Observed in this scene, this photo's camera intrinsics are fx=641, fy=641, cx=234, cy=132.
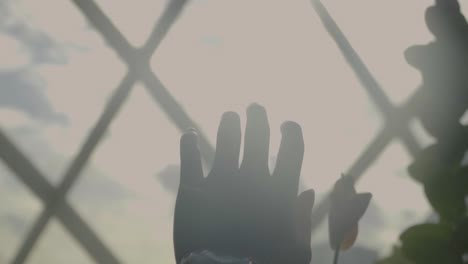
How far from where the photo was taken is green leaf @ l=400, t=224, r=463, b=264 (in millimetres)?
530

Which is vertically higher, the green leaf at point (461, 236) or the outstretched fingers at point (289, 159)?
the outstretched fingers at point (289, 159)

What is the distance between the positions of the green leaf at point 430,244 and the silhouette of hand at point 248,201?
0.16 meters

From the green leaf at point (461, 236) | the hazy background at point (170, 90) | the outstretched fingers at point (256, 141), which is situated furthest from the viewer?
the hazy background at point (170, 90)

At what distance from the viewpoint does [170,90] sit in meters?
2.60

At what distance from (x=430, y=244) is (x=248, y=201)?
0.21m

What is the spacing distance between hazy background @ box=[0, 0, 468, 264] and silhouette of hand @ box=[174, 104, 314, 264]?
174cm

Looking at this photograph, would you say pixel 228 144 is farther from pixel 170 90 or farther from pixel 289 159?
pixel 170 90

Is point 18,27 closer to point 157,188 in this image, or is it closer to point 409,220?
point 157,188

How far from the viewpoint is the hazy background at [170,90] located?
2.52 m

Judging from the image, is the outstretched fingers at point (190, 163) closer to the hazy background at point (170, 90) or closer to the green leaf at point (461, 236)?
the green leaf at point (461, 236)

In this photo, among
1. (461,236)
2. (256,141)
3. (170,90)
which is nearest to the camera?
(461,236)

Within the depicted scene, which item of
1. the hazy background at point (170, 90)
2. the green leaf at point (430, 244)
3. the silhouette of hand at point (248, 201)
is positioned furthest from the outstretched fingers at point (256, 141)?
the hazy background at point (170, 90)

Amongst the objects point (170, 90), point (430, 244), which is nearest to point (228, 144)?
point (430, 244)

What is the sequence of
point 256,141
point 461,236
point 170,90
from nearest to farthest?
point 461,236
point 256,141
point 170,90
